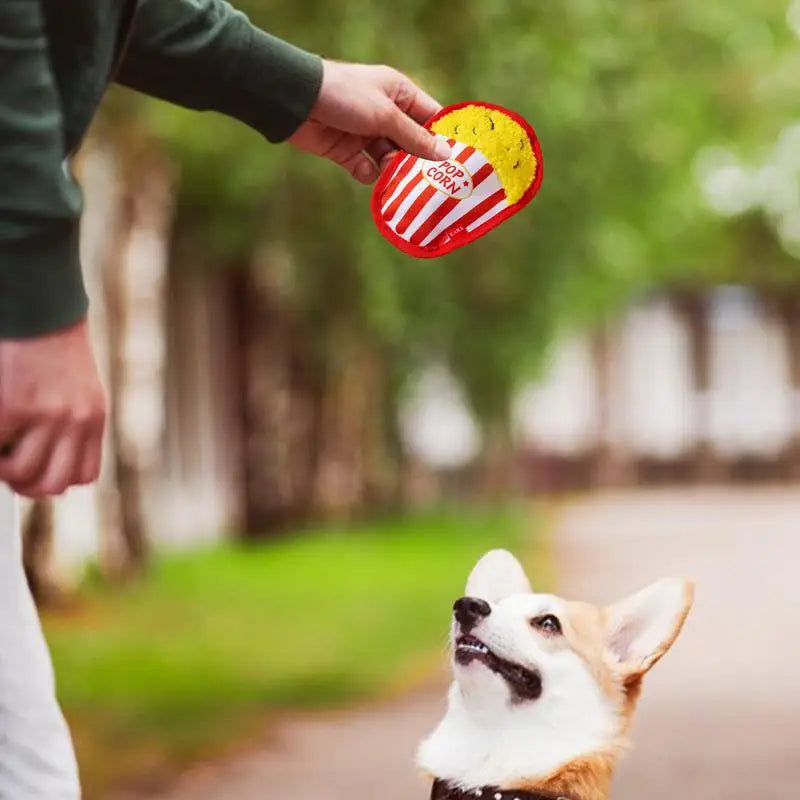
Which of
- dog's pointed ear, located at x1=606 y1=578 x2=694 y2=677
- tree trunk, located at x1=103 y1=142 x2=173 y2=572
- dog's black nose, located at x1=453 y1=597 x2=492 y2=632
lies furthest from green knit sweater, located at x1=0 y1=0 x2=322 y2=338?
tree trunk, located at x1=103 y1=142 x2=173 y2=572

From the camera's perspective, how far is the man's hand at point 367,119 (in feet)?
6.48

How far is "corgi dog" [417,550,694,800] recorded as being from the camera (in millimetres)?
2234

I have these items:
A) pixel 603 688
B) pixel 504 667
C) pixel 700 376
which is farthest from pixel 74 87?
pixel 700 376

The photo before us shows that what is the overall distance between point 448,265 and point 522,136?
8.06m

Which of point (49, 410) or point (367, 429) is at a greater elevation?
point (49, 410)

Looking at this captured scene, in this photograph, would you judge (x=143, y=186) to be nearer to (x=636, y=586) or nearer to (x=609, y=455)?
(x=636, y=586)

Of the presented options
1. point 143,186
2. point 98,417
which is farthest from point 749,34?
point 98,417

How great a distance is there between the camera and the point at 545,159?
7801mm

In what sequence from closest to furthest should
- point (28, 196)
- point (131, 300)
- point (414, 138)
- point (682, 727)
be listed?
point (28, 196)
point (414, 138)
point (682, 727)
point (131, 300)

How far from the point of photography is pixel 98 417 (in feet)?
4.72

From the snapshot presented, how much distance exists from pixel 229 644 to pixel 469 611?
203 inches

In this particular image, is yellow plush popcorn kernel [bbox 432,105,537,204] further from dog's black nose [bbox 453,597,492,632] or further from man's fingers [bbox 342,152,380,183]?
dog's black nose [bbox 453,597,492,632]

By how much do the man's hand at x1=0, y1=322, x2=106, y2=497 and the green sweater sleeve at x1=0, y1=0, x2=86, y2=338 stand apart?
22mm

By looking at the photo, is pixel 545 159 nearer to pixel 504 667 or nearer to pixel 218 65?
pixel 504 667
